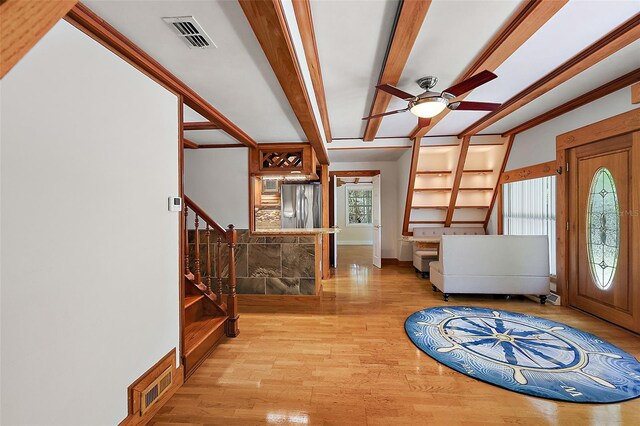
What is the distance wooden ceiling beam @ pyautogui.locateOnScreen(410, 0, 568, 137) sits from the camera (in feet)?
5.48

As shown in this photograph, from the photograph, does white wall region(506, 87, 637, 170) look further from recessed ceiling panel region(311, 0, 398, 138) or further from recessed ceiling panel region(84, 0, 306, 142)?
recessed ceiling panel region(84, 0, 306, 142)

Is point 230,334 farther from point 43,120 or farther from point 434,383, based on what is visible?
point 43,120

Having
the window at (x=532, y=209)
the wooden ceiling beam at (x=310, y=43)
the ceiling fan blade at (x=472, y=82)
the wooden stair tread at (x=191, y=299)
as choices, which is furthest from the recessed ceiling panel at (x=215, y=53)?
the window at (x=532, y=209)

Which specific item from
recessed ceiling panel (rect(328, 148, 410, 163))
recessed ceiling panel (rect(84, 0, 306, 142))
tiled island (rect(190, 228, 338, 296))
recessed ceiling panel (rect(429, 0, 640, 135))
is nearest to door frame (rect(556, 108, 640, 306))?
recessed ceiling panel (rect(429, 0, 640, 135))

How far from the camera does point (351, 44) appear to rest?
80.4 inches

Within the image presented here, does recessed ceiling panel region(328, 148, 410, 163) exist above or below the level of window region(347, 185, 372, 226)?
above

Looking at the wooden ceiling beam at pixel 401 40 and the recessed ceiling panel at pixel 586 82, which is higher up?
the recessed ceiling panel at pixel 586 82

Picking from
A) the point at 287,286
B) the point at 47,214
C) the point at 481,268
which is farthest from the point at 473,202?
the point at 47,214

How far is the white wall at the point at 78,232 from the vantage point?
104 cm

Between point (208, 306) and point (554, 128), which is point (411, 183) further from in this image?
point (208, 306)

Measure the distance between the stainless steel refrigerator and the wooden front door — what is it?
4.13m

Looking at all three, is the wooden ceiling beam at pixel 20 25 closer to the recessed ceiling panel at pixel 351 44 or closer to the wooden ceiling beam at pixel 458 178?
the recessed ceiling panel at pixel 351 44

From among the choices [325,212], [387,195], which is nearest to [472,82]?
[325,212]

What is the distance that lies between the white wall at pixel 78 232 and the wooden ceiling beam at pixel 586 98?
4.24m
